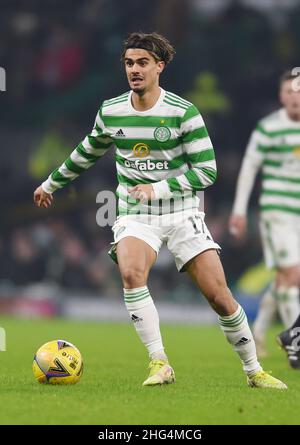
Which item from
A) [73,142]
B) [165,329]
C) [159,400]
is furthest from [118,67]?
[159,400]

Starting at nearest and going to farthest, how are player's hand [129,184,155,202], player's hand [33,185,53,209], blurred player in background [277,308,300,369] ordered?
player's hand [129,184,155,202], player's hand [33,185,53,209], blurred player in background [277,308,300,369]

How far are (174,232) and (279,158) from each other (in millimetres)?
3483

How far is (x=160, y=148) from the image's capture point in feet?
22.1

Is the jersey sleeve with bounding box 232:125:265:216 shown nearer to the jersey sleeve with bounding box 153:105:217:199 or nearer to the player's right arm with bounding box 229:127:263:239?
the player's right arm with bounding box 229:127:263:239

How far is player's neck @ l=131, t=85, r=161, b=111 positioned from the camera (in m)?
6.75

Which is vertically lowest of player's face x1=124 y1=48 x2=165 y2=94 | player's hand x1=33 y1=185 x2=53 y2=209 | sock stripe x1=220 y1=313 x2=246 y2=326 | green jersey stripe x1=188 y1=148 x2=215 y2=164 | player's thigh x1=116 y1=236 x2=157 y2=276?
sock stripe x1=220 y1=313 x2=246 y2=326

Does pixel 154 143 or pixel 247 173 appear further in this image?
pixel 247 173

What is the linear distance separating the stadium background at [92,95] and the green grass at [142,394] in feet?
25.6

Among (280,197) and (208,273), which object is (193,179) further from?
(280,197)

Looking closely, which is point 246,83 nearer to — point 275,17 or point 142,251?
point 275,17

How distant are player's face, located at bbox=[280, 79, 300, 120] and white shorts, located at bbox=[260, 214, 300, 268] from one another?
989 millimetres

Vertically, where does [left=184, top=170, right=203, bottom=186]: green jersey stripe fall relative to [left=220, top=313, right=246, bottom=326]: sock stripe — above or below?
above

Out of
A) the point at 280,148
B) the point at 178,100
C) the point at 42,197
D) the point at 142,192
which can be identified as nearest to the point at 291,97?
the point at 280,148

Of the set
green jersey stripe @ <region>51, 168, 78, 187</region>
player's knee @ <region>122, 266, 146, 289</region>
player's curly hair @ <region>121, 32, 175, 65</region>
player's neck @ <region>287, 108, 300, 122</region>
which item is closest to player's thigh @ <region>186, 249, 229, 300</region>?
player's knee @ <region>122, 266, 146, 289</region>
